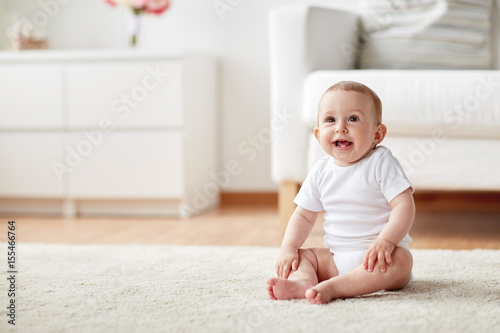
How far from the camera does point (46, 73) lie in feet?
7.65

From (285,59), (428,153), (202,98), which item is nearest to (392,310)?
(428,153)

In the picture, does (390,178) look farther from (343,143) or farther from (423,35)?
(423,35)

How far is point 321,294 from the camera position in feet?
3.25

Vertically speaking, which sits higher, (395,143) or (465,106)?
(465,106)

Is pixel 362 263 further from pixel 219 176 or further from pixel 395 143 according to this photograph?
pixel 219 176

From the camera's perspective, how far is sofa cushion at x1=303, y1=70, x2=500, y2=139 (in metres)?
1.62

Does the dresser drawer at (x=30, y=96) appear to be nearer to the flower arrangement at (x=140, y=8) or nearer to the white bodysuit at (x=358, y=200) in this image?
the flower arrangement at (x=140, y=8)

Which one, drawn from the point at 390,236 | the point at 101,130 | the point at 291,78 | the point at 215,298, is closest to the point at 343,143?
the point at 390,236

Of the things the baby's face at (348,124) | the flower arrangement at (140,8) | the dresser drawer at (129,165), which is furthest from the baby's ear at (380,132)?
the flower arrangement at (140,8)

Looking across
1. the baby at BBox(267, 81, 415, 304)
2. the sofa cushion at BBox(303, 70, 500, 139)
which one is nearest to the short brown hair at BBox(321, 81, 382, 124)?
the baby at BBox(267, 81, 415, 304)

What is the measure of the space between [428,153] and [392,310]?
812 mm

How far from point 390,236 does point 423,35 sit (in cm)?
137

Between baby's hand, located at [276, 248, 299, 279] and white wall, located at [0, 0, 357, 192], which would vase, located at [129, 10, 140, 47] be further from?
baby's hand, located at [276, 248, 299, 279]

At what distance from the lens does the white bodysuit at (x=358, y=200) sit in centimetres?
109
